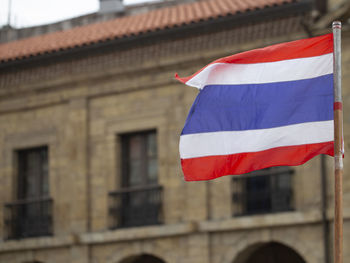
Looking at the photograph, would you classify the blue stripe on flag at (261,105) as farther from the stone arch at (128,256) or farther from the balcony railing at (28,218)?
the balcony railing at (28,218)

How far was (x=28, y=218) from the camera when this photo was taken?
23078 mm

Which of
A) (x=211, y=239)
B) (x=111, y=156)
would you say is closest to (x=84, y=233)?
(x=111, y=156)

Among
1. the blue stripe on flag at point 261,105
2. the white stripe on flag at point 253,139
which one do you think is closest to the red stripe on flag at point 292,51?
the blue stripe on flag at point 261,105

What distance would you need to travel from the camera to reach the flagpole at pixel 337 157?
29.3ft

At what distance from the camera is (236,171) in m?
10.2

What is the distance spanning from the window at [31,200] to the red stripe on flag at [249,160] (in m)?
12.7

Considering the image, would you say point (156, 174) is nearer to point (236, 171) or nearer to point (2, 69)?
point (2, 69)

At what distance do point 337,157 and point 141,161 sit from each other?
42.6ft

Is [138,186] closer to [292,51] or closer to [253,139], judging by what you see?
[253,139]

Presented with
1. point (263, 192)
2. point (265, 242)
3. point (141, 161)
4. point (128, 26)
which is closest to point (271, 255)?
point (265, 242)

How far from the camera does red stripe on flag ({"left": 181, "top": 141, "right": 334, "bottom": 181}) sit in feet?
32.5

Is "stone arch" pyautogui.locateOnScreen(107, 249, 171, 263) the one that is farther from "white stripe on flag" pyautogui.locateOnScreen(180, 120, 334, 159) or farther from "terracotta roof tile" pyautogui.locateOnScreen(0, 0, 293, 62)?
"white stripe on flag" pyautogui.locateOnScreen(180, 120, 334, 159)

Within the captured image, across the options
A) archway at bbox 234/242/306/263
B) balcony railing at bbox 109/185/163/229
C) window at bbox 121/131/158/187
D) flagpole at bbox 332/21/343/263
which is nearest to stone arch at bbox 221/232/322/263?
archway at bbox 234/242/306/263

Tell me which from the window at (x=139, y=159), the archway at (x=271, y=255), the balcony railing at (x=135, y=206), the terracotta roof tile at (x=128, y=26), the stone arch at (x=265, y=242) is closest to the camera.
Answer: the stone arch at (x=265, y=242)
